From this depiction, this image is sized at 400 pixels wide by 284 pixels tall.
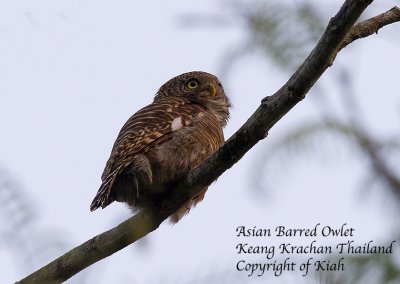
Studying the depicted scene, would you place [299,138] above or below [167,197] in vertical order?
below

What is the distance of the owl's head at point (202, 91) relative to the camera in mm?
5980

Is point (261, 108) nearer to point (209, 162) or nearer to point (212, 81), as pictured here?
point (209, 162)

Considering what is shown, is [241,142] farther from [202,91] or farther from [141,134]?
[202,91]

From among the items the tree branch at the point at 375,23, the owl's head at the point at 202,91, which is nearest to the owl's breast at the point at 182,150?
the owl's head at the point at 202,91

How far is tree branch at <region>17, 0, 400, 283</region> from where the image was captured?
236cm

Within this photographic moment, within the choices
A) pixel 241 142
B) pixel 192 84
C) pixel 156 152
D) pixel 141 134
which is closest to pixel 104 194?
pixel 156 152

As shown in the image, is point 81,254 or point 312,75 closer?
point 312,75

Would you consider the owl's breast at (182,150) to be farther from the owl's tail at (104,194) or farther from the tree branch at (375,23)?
the tree branch at (375,23)

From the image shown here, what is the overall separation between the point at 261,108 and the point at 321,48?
0.49m

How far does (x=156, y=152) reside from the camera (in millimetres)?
4230

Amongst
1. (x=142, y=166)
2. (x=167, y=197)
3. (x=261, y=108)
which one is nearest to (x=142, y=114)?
(x=142, y=166)

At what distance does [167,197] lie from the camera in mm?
3734

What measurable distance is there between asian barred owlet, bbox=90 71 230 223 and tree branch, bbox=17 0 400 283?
0.99ft

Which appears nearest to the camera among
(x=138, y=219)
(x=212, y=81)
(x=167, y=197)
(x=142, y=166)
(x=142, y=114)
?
(x=138, y=219)
